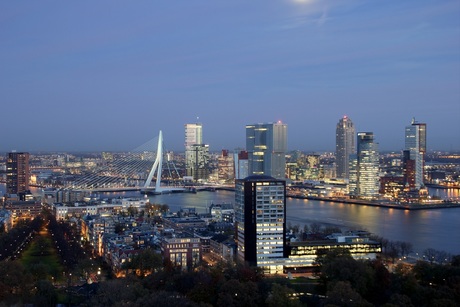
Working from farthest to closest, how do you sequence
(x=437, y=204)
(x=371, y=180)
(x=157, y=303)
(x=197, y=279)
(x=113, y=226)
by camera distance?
(x=371, y=180) < (x=437, y=204) < (x=113, y=226) < (x=197, y=279) < (x=157, y=303)

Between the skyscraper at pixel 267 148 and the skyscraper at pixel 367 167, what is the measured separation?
4639mm

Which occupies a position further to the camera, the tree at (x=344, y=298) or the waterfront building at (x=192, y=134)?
the waterfront building at (x=192, y=134)

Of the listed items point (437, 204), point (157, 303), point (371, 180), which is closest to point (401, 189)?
point (371, 180)

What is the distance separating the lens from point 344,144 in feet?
98.0

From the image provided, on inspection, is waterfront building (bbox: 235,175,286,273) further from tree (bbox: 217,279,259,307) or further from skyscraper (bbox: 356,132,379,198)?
skyscraper (bbox: 356,132,379,198)

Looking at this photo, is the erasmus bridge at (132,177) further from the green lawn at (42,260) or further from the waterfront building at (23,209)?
the green lawn at (42,260)

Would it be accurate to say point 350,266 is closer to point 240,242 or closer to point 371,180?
point 240,242

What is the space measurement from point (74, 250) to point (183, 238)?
5.68 ft

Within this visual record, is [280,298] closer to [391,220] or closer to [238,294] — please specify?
[238,294]

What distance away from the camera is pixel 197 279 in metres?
5.79

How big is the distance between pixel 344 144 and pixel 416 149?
21.5 ft

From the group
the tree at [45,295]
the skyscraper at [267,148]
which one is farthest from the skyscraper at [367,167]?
the tree at [45,295]

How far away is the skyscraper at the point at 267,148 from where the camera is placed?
982 inches

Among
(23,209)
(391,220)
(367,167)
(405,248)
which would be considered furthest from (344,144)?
(405,248)
